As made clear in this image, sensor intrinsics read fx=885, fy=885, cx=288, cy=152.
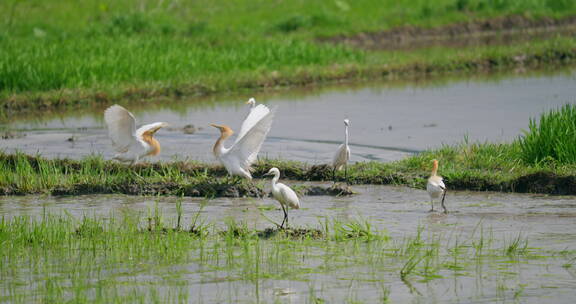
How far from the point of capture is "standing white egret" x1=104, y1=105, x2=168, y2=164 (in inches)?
369

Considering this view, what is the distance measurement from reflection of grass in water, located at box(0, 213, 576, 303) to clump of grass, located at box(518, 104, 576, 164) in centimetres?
226

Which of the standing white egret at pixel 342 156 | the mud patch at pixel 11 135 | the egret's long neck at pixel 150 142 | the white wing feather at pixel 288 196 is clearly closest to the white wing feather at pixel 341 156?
the standing white egret at pixel 342 156

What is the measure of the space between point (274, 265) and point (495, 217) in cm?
231

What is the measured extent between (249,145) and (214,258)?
7.37ft

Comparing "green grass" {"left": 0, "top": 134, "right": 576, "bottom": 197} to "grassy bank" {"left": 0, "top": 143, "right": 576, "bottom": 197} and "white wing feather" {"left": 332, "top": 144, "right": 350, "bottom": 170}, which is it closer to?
"grassy bank" {"left": 0, "top": 143, "right": 576, "bottom": 197}

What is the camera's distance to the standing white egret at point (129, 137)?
369 inches

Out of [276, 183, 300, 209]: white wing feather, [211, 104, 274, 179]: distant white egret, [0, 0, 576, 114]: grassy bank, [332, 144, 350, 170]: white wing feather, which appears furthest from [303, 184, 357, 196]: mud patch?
[0, 0, 576, 114]: grassy bank

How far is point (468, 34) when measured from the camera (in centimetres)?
2577

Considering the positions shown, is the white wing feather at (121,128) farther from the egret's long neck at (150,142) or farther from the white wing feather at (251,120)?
the white wing feather at (251,120)

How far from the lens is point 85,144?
11.9m

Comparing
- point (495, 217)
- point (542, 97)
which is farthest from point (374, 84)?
point (495, 217)

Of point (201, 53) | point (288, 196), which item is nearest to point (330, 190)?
point (288, 196)

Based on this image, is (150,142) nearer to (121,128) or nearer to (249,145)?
(121,128)

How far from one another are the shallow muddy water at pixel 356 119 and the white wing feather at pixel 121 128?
1208mm
